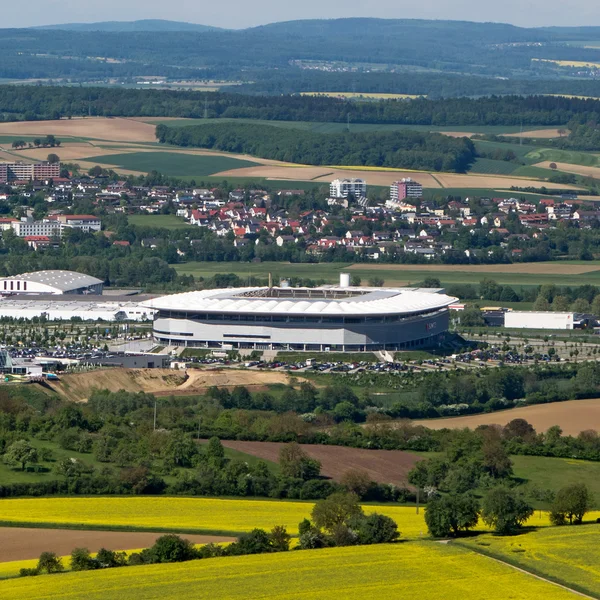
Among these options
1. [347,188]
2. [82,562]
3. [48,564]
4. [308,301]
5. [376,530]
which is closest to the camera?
[48,564]

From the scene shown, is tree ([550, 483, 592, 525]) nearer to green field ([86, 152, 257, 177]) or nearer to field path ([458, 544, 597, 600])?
field path ([458, 544, 597, 600])

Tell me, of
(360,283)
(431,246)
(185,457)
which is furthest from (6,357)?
(431,246)

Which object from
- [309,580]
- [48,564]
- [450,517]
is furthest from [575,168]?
[48,564]

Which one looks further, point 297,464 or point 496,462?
point 496,462

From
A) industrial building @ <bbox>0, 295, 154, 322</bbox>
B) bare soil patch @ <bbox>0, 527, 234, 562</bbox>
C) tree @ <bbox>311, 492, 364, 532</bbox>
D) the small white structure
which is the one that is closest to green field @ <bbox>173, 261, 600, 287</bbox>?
the small white structure

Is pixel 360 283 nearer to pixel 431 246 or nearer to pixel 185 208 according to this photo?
pixel 431 246

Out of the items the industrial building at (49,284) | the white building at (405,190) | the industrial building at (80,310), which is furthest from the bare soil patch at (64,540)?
the white building at (405,190)

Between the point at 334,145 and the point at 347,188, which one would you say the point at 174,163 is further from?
the point at 347,188
